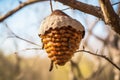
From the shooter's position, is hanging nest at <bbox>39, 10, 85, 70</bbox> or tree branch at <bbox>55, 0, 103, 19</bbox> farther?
tree branch at <bbox>55, 0, 103, 19</bbox>

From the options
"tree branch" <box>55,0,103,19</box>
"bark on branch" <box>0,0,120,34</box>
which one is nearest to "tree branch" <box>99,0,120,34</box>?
"bark on branch" <box>0,0,120,34</box>

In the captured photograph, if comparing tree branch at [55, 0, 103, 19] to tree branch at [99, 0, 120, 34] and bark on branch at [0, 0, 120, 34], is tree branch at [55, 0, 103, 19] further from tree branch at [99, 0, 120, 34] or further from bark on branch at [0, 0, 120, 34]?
tree branch at [99, 0, 120, 34]

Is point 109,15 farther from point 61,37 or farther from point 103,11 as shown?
point 61,37

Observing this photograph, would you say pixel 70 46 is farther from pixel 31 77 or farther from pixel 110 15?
pixel 31 77

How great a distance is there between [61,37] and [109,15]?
0.17m

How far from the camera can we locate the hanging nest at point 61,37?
1080mm

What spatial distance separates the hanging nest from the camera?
108 centimetres

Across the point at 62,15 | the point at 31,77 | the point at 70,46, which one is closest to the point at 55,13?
the point at 62,15

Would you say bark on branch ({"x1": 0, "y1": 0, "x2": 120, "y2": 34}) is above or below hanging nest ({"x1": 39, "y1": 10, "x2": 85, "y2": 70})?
above

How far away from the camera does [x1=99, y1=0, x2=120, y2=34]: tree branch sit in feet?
3.63

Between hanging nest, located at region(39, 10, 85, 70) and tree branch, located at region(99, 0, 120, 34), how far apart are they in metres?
0.09

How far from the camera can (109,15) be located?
3.72 feet

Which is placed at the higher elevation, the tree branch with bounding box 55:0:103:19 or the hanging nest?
the tree branch with bounding box 55:0:103:19

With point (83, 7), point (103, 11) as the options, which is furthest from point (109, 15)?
point (83, 7)
